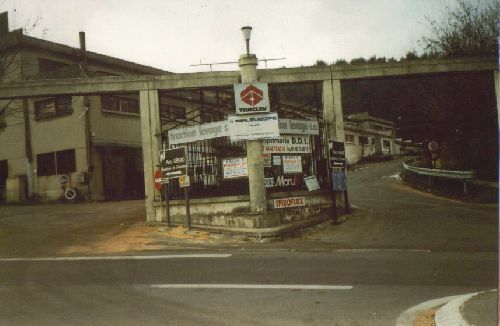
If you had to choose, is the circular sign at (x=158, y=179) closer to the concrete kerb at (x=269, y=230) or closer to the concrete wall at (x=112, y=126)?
the concrete kerb at (x=269, y=230)

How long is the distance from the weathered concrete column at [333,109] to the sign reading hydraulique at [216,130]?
515 millimetres

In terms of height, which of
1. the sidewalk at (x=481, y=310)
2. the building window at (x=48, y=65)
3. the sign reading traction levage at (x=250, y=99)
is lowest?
the sidewalk at (x=481, y=310)

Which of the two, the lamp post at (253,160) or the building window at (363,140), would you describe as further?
the building window at (363,140)

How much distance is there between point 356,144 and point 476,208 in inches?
1713

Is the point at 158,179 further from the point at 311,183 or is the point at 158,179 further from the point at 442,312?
the point at 442,312

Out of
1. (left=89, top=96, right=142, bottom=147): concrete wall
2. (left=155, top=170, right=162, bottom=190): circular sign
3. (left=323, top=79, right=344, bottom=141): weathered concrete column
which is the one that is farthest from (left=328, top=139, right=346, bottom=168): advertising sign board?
(left=89, top=96, right=142, bottom=147): concrete wall

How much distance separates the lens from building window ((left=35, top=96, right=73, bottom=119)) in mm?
27734

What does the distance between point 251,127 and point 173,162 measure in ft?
8.29

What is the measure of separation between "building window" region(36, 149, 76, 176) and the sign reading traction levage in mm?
15807

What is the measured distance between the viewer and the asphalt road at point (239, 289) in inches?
239

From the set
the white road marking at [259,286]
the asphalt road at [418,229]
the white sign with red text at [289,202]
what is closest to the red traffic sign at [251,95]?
the white sign with red text at [289,202]

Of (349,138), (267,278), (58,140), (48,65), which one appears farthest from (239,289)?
(349,138)

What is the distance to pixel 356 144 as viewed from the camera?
202 feet

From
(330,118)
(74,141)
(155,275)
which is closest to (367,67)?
(330,118)
